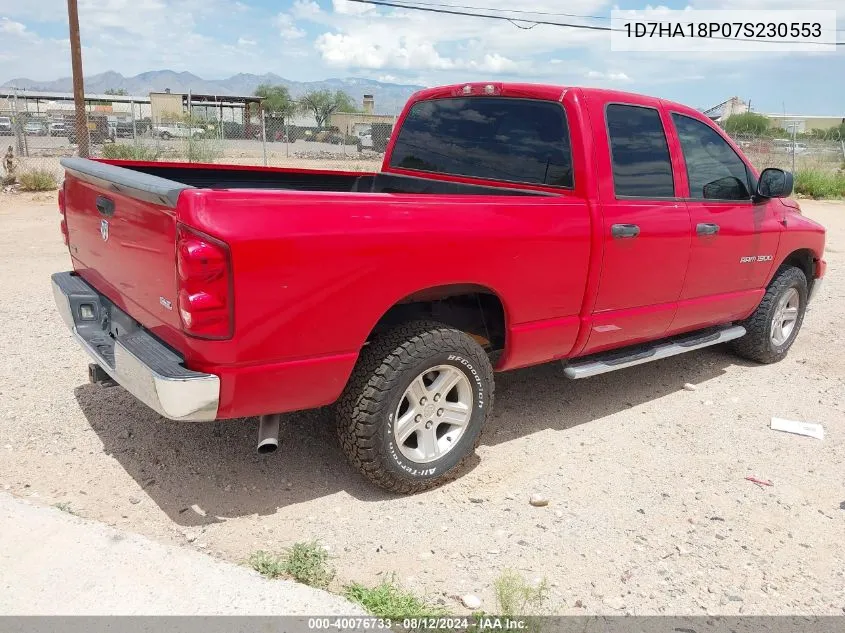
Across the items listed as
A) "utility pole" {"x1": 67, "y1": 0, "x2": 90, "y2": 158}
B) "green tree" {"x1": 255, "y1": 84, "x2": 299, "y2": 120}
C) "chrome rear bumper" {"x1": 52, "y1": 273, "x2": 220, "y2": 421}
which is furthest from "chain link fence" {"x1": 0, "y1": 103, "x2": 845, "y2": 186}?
"green tree" {"x1": 255, "y1": 84, "x2": 299, "y2": 120}

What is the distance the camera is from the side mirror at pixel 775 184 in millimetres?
5082

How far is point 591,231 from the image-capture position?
4.05 metres

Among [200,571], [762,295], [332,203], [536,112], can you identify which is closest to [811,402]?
[762,295]

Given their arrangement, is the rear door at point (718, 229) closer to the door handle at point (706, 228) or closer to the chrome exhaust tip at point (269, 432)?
the door handle at point (706, 228)

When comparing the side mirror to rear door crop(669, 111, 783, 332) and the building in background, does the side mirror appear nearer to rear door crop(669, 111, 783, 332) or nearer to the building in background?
rear door crop(669, 111, 783, 332)

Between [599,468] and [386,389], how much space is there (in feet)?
4.75

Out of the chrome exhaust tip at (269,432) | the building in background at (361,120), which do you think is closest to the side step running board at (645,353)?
the chrome exhaust tip at (269,432)

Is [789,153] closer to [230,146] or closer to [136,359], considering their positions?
[230,146]

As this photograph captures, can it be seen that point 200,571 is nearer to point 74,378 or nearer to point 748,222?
point 74,378

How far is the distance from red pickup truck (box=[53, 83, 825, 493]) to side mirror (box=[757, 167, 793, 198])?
14 millimetres

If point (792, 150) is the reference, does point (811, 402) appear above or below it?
below

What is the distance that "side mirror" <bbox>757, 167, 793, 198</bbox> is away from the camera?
16.7 feet

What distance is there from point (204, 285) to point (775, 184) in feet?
13.1

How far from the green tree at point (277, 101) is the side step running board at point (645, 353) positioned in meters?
43.8
